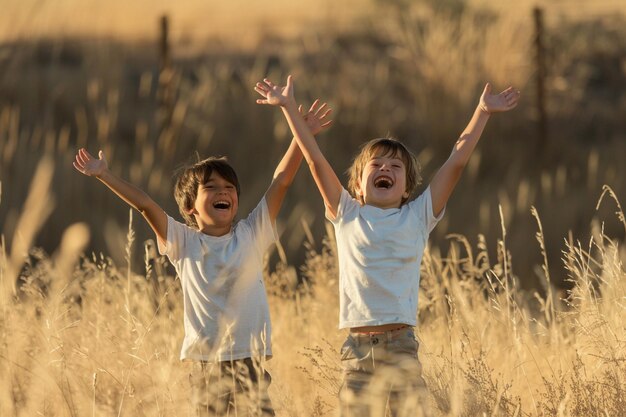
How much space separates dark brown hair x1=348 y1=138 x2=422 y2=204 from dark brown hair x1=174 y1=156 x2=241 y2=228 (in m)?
0.35

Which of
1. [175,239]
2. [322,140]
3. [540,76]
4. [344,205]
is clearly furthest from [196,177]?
[322,140]

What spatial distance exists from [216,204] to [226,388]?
21.1 inches

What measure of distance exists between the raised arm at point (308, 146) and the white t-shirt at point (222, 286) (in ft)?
0.65

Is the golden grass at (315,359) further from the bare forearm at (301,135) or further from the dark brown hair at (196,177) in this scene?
the bare forearm at (301,135)

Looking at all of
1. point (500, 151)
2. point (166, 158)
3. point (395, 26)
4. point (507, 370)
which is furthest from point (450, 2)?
point (507, 370)

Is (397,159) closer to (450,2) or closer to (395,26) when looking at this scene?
(395,26)

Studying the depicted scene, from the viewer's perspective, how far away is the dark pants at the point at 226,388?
11.1 ft

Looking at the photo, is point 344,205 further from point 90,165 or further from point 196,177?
point 90,165

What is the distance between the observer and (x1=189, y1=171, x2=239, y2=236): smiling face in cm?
373

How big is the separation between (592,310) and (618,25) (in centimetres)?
1425

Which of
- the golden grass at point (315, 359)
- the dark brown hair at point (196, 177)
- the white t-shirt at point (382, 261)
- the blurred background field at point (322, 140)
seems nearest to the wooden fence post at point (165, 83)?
Result: the blurred background field at point (322, 140)

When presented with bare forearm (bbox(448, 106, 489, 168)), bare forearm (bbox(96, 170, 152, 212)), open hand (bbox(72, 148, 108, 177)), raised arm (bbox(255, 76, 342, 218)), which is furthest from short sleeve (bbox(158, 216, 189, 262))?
bare forearm (bbox(448, 106, 489, 168))

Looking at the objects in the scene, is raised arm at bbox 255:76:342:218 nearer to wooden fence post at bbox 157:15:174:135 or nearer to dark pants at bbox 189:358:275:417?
dark pants at bbox 189:358:275:417

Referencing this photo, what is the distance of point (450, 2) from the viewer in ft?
52.7
